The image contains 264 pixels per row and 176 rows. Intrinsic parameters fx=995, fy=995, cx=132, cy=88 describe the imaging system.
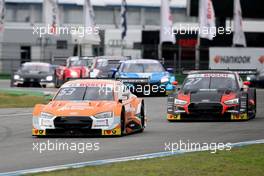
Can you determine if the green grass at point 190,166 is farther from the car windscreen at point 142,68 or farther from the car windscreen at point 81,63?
the car windscreen at point 81,63

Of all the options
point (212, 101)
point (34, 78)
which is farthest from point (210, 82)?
point (34, 78)

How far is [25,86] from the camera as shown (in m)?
44.3

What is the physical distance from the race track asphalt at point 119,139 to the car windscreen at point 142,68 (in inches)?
384

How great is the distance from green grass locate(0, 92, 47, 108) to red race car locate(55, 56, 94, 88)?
21.2 feet

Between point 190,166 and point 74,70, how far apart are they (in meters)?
28.9

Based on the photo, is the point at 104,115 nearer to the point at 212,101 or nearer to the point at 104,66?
the point at 212,101

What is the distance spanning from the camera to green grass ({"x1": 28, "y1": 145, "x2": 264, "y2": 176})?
40.8 feet

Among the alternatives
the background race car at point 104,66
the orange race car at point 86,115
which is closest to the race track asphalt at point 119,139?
the orange race car at point 86,115

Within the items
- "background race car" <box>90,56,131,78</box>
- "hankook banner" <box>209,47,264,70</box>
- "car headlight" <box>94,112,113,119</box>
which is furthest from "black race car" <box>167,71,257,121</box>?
"hankook banner" <box>209,47,264,70</box>

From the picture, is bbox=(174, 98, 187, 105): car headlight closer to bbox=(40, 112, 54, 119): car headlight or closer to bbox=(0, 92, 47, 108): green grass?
bbox=(40, 112, 54, 119): car headlight

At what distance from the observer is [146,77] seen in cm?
3394

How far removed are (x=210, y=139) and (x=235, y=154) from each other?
2.95 m

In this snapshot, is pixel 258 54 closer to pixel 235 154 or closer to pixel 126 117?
pixel 126 117

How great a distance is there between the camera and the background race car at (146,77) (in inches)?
1324
